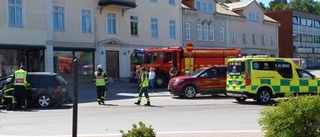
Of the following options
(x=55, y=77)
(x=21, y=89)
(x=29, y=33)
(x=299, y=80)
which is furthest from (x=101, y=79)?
(x=29, y=33)

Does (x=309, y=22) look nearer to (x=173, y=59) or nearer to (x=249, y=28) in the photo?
(x=249, y=28)

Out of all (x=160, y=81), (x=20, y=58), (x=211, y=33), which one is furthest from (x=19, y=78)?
(x=211, y=33)

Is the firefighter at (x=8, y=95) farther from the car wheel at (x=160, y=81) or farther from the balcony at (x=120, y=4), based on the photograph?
the balcony at (x=120, y=4)

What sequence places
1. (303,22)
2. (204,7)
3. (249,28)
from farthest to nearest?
(303,22) → (249,28) → (204,7)

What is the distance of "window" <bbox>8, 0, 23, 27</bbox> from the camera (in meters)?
28.8

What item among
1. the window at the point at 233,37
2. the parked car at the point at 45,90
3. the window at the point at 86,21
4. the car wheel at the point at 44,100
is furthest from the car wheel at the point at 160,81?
the window at the point at 233,37

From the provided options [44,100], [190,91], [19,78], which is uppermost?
[19,78]

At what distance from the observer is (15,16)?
29000mm

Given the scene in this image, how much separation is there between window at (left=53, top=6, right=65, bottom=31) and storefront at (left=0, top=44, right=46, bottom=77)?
2148mm

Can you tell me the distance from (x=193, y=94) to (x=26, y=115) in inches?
354

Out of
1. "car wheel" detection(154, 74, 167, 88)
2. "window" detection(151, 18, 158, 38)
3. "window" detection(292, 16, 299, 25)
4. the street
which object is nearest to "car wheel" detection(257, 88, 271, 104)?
the street

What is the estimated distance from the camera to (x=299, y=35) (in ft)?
224

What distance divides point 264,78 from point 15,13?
18.4 m

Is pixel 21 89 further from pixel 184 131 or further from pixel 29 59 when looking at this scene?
pixel 29 59
